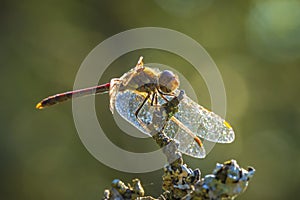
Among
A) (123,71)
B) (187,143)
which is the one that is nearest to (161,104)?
A: (187,143)

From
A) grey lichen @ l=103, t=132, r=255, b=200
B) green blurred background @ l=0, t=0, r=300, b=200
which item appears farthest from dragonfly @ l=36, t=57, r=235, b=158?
green blurred background @ l=0, t=0, r=300, b=200

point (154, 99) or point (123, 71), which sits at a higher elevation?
point (123, 71)

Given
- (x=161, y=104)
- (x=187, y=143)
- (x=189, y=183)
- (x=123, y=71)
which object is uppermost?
(x=123, y=71)

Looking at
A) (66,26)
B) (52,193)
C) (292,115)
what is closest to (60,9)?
(66,26)

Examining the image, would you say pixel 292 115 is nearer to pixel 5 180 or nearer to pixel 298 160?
pixel 298 160

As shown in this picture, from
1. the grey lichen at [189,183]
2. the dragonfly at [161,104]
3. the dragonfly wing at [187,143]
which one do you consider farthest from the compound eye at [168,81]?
the grey lichen at [189,183]

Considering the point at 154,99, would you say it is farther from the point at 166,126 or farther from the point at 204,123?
the point at 204,123
